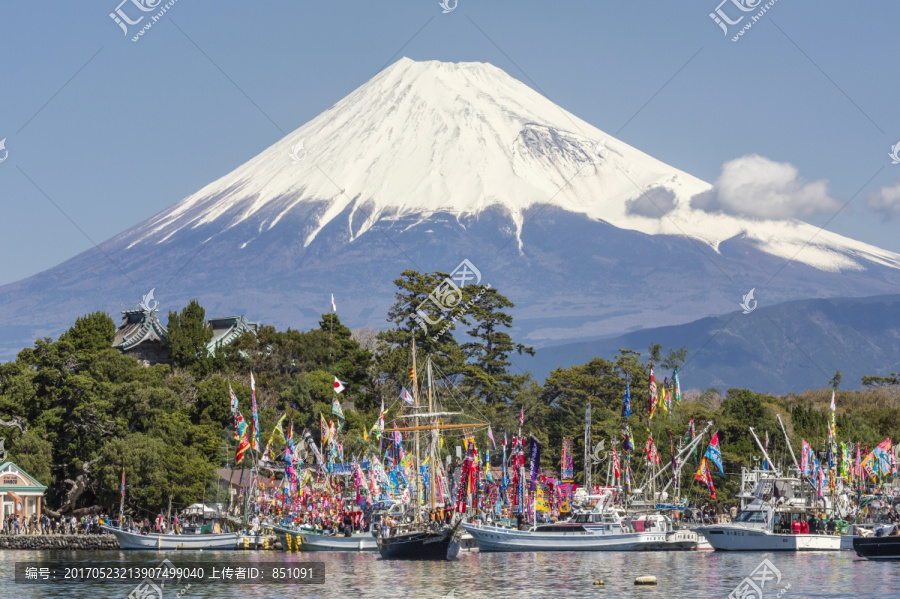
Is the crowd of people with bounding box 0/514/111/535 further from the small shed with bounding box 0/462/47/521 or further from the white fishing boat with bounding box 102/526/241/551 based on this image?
the white fishing boat with bounding box 102/526/241/551

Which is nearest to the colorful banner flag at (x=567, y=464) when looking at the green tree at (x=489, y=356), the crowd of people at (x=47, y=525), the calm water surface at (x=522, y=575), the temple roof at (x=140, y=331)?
the calm water surface at (x=522, y=575)

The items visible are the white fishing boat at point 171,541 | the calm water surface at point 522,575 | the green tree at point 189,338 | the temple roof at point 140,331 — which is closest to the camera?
the calm water surface at point 522,575

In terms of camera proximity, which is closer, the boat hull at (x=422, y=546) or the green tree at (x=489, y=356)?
the boat hull at (x=422, y=546)

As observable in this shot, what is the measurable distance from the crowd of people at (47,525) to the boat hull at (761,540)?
36.1 m

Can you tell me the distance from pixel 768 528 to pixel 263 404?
44082mm

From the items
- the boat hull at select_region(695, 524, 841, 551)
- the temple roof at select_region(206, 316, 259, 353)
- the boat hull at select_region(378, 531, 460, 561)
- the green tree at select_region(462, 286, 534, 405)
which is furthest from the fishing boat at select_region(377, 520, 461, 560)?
the temple roof at select_region(206, 316, 259, 353)

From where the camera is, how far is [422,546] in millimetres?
74250

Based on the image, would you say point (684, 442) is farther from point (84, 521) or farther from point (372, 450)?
point (84, 521)

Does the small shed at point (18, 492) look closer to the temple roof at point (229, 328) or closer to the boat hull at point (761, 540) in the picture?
the boat hull at point (761, 540)

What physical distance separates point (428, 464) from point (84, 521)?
22079 millimetres

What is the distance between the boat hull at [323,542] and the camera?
83.7 meters

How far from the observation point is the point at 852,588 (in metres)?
58.9

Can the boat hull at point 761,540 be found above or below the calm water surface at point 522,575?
above

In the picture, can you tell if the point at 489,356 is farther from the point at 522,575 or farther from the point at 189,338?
the point at 522,575
